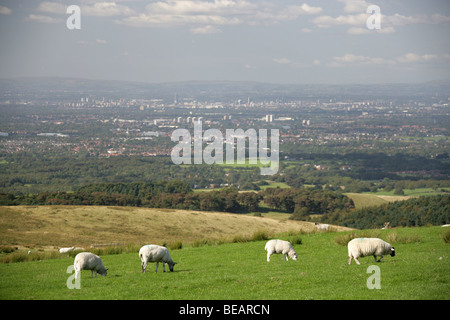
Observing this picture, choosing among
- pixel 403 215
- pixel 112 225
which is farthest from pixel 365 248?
pixel 403 215

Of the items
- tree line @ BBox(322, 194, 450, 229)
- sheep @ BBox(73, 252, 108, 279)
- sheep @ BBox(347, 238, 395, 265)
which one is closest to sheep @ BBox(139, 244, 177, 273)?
sheep @ BBox(73, 252, 108, 279)

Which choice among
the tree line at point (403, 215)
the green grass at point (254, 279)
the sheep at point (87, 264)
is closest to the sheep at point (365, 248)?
the green grass at point (254, 279)

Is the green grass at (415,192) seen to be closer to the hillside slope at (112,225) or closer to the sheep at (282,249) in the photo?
the hillside slope at (112,225)

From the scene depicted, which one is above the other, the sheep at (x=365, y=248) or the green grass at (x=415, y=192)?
the sheep at (x=365, y=248)

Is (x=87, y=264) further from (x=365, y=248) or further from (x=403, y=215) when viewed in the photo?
(x=403, y=215)

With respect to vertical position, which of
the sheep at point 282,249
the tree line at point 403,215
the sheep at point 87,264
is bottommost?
the tree line at point 403,215

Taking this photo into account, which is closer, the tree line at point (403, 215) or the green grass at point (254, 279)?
the green grass at point (254, 279)
